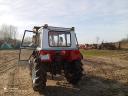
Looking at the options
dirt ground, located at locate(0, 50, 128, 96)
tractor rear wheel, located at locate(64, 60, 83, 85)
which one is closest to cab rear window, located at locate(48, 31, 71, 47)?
tractor rear wheel, located at locate(64, 60, 83, 85)

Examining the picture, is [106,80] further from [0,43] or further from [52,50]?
[0,43]

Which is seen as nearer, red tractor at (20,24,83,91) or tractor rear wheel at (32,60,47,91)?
tractor rear wheel at (32,60,47,91)

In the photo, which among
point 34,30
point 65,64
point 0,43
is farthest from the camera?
point 0,43

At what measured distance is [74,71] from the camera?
11.0 metres

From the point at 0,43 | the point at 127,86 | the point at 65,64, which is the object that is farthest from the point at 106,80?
the point at 0,43

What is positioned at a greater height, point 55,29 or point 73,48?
point 55,29

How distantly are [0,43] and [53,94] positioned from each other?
48.0 meters

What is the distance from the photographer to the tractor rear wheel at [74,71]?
10906 mm

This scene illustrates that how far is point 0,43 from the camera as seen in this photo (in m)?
56.0

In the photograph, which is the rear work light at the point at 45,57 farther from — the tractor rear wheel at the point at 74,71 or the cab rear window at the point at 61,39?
the tractor rear wheel at the point at 74,71

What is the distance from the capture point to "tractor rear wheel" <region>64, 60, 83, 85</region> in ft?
35.8

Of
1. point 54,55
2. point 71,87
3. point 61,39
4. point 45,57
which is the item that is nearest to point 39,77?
point 45,57

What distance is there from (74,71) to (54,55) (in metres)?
1.19

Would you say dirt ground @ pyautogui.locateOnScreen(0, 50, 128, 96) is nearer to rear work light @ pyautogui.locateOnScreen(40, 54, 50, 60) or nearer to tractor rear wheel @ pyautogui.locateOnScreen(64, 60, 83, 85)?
tractor rear wheel @ pyautogui.locateOnScreen(64, 60, 83, 85)
